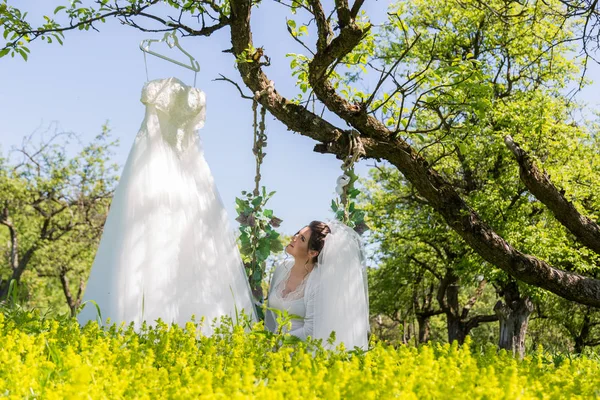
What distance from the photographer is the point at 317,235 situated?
5070mm

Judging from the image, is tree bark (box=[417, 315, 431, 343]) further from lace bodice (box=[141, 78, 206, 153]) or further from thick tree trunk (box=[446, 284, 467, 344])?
lace bodice (box=[141, 78, 206, 153])

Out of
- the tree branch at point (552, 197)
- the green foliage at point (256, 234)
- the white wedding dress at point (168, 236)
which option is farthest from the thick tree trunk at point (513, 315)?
the white wedding dress at point (168, 236)

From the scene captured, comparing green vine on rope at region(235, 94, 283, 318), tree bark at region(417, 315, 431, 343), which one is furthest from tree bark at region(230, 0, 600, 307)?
tree bark at region(417, 315, 431, 343)

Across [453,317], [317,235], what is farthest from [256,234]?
[453,317]

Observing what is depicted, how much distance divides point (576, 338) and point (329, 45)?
21.3m

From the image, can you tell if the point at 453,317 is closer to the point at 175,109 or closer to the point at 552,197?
the point at 552,197

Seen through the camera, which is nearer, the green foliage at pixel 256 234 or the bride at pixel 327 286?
the bride at pixel 327 286

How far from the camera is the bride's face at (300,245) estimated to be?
5.09m

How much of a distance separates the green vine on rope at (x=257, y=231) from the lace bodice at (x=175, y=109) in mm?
516

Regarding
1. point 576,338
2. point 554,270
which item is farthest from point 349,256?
point 576,338

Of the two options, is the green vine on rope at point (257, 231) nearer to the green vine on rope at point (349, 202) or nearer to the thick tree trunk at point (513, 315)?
the green vine on rope at point (349, 202)

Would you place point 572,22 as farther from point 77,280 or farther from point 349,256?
point 77,280

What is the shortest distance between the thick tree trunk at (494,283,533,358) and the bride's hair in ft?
42.8

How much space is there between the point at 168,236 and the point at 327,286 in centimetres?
134
